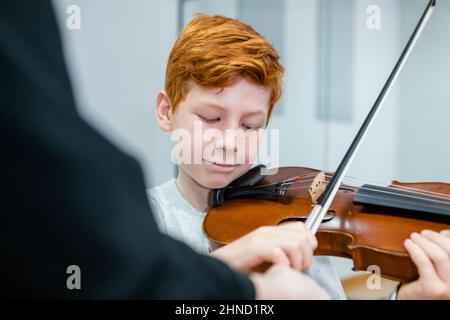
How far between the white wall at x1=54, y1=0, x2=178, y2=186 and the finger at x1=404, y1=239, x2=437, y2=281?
801 mm

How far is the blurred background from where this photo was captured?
1377 mm

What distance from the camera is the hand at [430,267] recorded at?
0.53m

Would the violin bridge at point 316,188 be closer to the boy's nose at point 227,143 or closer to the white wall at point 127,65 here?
the boy's nose at point 227,143

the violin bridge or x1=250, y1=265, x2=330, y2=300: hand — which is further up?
x1=250, y1=265, x2=330, y2=300: hand

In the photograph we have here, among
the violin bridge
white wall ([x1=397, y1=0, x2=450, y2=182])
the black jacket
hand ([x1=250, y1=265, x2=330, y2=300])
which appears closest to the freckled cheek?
the violin bridge

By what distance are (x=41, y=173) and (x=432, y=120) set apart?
66.9 inches

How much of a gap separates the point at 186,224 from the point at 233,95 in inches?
9.1

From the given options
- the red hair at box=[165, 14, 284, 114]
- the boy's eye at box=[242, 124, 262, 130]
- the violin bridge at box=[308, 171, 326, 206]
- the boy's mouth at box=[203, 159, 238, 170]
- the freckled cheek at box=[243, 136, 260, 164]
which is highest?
the red hair at box=[165, 14, 284, 114]

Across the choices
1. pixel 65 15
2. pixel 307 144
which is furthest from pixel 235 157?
pixel 307 144

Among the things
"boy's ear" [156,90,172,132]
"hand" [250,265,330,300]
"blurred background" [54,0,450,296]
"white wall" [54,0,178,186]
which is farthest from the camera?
"blurred background" [54,0,450,296]

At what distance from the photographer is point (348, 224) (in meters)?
0.63

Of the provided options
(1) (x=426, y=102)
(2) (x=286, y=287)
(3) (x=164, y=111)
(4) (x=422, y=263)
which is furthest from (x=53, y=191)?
(1) (x=426, y=102)

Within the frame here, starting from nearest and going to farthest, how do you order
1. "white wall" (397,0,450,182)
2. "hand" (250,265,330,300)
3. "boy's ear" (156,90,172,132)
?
"hand" (250,265,330,300) → "boy's ear" (156,90,172,132) → "white wall" (397,0,450,182)

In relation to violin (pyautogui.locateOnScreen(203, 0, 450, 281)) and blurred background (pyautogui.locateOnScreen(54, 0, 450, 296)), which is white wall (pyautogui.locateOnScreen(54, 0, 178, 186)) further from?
violin (pyautogui.locateOnScreen(203, 0, 450, 281))
